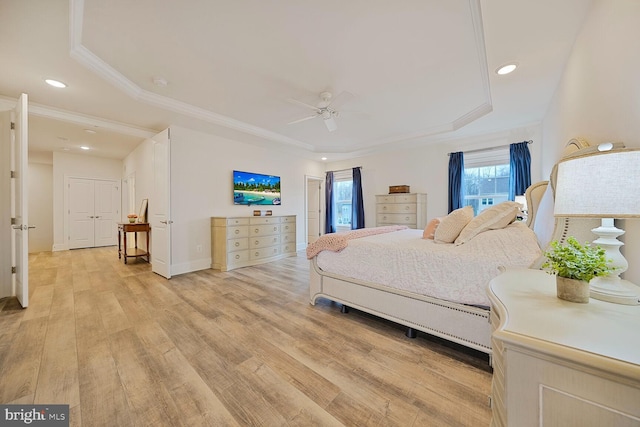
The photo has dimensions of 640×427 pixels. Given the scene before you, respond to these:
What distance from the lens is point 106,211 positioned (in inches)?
260

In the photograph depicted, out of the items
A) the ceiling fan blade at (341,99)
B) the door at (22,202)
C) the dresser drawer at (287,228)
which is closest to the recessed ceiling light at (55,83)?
the door at (22,202)

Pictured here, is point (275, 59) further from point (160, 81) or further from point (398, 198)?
point (398, 198)

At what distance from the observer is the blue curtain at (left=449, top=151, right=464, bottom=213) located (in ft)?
15.1

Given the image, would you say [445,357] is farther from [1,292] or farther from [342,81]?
[1,292]

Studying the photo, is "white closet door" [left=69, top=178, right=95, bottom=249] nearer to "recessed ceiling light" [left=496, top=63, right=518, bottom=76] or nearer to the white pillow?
"recessed ceiling light" [left=496, top=63, right=518, bottom=76]

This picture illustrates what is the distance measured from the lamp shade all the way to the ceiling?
1525mm

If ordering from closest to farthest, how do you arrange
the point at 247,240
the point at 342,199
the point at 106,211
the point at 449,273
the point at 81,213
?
1. the point at 449,273
2. the point at 247,240
3. the point at 81,213
4. the point at 106,211
5. the point at 342,199

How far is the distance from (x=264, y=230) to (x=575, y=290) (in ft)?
14.5

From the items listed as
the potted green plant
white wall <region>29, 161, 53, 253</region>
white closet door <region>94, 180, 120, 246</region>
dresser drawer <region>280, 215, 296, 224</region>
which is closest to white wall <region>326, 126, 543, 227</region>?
dresser drawer <region>280, 215, 296, 224</region>

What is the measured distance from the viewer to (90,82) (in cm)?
263

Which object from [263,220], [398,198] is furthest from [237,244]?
[398,198]

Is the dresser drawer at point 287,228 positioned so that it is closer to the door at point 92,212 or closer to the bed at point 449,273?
the bed at point 449,273

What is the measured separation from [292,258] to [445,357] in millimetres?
3741

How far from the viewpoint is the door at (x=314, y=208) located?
6.94 m
